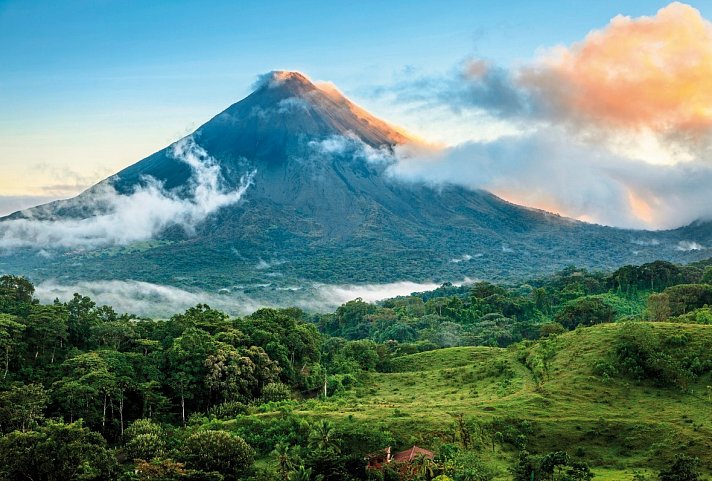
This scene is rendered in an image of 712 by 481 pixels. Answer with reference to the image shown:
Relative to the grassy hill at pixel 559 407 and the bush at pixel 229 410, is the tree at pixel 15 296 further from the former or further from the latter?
the grassy hill at pixel 559 407

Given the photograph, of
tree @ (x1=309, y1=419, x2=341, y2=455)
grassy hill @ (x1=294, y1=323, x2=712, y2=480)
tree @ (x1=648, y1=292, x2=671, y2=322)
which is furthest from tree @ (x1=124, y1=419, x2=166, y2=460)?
tree @ (x1=648, y1=292, x2=671, y2=322)

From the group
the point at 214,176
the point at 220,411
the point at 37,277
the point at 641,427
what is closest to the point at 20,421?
the point at 220,411

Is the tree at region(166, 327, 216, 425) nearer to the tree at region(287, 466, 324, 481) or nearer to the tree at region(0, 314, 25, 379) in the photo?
the tree at region(0, 314, 25, 379)

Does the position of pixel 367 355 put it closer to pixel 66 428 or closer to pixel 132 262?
pixel 66 428

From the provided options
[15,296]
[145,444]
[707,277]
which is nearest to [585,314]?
[707,277]

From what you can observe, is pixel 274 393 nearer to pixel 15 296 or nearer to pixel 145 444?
pixel 145 444

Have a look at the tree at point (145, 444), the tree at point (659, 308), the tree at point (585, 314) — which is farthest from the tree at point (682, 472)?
the tree at point (585, 314)
